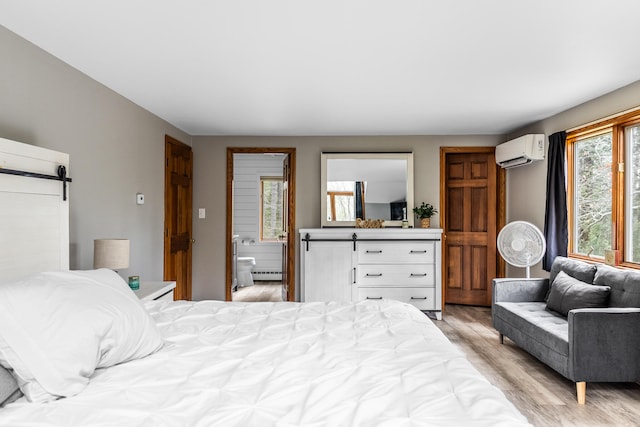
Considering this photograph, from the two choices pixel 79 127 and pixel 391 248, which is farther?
pixel 391 248

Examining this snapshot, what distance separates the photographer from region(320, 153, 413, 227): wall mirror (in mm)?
5387

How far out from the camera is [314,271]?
4938 mm

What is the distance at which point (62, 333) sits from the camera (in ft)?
4.42

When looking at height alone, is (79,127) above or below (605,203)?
above

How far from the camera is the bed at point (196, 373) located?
115 cm

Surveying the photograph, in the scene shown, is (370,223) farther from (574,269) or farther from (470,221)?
(574,269)

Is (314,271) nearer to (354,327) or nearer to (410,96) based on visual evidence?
(410,96)

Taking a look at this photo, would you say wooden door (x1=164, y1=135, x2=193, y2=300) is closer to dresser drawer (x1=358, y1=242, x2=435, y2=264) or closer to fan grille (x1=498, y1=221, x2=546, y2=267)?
dresser drawer (x1=358, y1=242, x2=435, y2=264)

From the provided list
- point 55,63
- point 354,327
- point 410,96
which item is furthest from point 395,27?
point 55,63

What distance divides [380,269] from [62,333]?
3932 millimetres

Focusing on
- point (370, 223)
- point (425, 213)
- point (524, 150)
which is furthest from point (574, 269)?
point (370, 223)

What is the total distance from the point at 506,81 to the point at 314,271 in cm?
291

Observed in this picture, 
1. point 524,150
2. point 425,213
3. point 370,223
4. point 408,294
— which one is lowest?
point 408,294

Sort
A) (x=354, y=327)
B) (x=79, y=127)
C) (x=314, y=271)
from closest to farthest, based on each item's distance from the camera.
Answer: (x=354, y=327) → (x=79, y=127) → (x=314, y=271)
